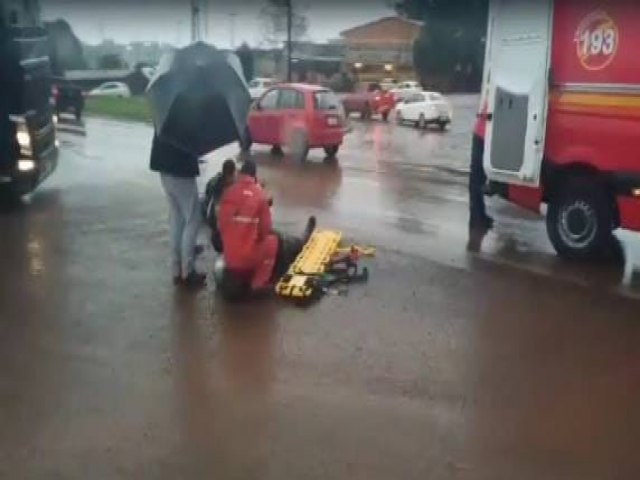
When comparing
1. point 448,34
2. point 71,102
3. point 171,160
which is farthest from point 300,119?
point 448,34

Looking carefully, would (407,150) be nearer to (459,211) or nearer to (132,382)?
(459,211)

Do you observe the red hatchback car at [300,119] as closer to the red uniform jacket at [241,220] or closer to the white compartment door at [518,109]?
the white compartment door at [518,109]

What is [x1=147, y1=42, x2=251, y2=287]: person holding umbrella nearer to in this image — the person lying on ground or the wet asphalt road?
the person lying on ground

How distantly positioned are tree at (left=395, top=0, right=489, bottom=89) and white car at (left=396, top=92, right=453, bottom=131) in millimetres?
29514

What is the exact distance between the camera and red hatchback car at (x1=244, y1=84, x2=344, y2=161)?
1953 centimetres

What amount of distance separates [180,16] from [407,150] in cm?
2209

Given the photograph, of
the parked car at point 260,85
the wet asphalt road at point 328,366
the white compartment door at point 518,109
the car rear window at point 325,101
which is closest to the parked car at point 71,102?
the parked car at point 260,85

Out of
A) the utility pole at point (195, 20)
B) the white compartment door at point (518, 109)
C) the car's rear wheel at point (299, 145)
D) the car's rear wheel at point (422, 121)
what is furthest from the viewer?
the car's rear wheel at point (422, 121)

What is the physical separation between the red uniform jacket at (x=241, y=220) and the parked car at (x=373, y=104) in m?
30.6

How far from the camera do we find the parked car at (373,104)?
124 feet

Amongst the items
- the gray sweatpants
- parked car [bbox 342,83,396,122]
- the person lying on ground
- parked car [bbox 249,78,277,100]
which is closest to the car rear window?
parked car [bbox 249,78,277,100]

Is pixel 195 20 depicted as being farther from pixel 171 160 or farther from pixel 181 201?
pixel 181 201

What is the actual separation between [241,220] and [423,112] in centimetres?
2771

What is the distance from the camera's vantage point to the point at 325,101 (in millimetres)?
19750
